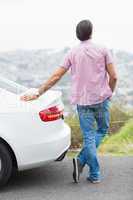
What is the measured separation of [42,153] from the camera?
5613 millimetres

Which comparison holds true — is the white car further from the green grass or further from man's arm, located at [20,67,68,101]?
the green grass

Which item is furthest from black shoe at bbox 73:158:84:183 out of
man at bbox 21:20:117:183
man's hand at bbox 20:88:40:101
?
man's hand at bbox 20:88:40:101

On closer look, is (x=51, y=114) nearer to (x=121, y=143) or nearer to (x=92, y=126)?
(x=92, y=126)

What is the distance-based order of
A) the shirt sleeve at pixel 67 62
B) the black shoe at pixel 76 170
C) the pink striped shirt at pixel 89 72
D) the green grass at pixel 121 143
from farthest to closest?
the green grass at pixel 121 143 → the black shoe at pixel 76 170 → the shirt sleeve at pixel 67 62 → the pink striped shirt at pixel 89 72

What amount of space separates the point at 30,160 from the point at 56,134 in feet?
1.19

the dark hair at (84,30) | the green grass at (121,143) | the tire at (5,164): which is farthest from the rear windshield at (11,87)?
the green grass at (121,143)

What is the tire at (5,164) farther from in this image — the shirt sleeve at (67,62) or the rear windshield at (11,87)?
the shirt sleeve at (67,62)

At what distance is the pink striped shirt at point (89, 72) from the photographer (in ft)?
18.3

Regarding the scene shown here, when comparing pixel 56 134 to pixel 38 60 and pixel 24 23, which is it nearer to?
pixel 38 60

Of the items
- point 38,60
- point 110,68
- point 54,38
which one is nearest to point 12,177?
point 110,68

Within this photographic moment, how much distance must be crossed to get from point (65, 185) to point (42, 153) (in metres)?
0.47

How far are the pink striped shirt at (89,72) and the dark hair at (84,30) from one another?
52 millimetres

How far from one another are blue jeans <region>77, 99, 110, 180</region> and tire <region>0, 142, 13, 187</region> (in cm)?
76

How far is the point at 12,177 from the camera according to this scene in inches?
240
